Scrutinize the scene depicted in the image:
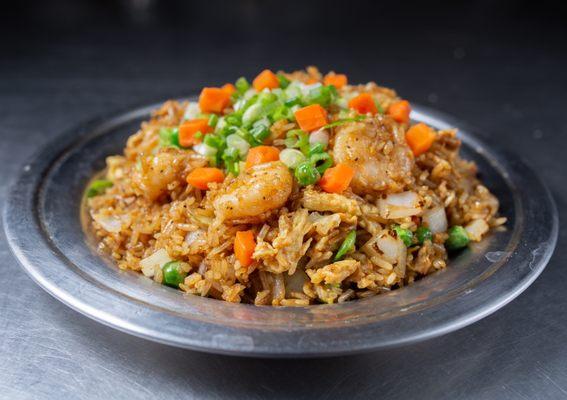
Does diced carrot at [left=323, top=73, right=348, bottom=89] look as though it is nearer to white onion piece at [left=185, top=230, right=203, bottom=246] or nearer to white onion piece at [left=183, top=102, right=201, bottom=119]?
white onion piece at [left=183, top=102, right=201, bottom=119]

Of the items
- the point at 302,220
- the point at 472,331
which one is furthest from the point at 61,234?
the point at 472,331

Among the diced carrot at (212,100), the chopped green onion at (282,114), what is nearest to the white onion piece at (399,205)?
the chopped green onion at (282,114)

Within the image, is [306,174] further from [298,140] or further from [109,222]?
[109,222]

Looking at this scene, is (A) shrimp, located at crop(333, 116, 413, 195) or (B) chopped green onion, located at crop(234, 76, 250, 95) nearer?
(A) shrimp, located at crop(333, 116, 413, 195)

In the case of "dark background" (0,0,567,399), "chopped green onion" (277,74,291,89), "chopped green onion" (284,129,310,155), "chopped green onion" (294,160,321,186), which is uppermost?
"chopped green onion" (277,74,291,89)

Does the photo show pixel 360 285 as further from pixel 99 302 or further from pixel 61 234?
pixel 61 234

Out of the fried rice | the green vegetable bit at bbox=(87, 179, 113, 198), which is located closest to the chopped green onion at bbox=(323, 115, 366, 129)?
the fried rice
